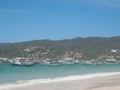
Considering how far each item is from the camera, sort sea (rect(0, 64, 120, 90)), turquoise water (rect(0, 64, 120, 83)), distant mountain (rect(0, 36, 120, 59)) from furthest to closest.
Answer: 1. distant mountain (rect(0, 36, 120, 59))
2. turquoise water (rect(0, 64, 120, 83))
3. sea (rect(0, 64, 120, 90))

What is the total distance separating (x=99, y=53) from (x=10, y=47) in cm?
3302

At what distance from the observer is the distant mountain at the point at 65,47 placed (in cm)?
11894

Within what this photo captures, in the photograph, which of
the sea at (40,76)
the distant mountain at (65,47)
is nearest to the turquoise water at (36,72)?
the sea at (40,76)

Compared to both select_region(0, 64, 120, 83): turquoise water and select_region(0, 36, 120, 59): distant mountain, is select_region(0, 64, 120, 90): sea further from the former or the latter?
select_region(0, 36, 120, 59): distant mountain

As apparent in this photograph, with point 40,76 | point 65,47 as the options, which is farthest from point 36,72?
point 65,47

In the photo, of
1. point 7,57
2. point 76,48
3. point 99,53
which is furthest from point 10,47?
point 99,53

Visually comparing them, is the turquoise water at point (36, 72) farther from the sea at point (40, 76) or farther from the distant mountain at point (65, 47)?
the distant mountain at point (65, 47)

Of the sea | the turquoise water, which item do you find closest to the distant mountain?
the turquoise water

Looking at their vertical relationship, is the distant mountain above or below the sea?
above

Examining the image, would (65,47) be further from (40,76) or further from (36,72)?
(40,76)

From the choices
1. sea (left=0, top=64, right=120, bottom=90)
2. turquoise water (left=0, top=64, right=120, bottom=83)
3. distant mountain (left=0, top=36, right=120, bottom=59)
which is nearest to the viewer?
sea (left=0, top=64, right=120, bottom=90)

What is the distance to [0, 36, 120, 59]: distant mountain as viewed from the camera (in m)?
119

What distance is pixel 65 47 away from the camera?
12594cm

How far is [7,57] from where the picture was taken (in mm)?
115625
